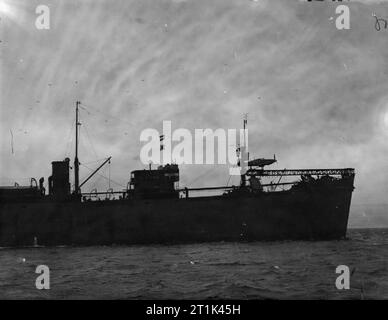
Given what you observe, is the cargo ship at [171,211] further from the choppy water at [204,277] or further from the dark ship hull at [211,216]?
the choppy water at [204,277]

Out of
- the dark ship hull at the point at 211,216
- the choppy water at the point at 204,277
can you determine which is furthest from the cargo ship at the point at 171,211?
the choppy water at the point at 204,277

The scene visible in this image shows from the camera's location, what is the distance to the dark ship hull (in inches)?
1725

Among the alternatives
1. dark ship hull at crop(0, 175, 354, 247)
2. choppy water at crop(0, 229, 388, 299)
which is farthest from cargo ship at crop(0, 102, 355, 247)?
choppy water at crop(0, 229, 388, 299)

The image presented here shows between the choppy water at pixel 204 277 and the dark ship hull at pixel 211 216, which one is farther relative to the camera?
the dark ship hull at pixel 211 216

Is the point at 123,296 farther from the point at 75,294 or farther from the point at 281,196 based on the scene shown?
the point at 281,196

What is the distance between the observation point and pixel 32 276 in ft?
77.5

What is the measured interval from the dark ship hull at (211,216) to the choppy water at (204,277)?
11.5m

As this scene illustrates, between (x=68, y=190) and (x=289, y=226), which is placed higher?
(x=68, y=190)

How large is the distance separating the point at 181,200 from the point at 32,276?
71.8ft

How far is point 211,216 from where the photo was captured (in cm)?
4434

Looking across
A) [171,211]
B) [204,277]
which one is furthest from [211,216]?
[204,277]

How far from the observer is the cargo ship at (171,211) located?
4394cm
